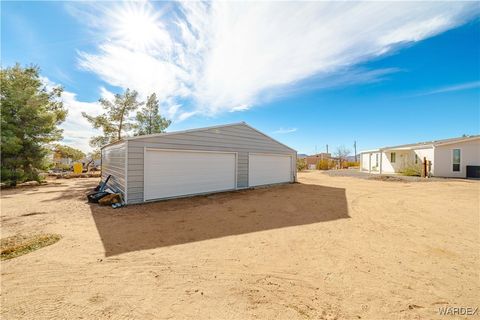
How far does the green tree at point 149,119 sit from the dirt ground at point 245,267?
14580mm

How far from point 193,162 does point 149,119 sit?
43.2ft

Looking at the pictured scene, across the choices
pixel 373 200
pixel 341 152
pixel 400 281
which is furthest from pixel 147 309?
pixel 341 152

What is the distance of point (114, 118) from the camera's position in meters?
17.8

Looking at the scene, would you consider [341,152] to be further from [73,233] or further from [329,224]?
[73,233]

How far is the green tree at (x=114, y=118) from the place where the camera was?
17438 mm

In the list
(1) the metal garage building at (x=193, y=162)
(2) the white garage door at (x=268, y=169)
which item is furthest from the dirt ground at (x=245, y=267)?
(2) the white garage door at (x=268, y=169)

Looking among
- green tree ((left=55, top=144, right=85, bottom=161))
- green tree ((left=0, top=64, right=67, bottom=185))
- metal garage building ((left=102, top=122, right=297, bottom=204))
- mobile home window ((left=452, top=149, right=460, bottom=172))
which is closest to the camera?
metal garage building ((left=102, top=122, right=297, bottom=204))

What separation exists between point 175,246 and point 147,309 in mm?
1629

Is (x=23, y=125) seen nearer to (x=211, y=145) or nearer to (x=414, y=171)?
(x=211, y=145)

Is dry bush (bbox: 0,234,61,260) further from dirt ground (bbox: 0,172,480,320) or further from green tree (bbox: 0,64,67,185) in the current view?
green tree (bbox: 0,64,67,185)

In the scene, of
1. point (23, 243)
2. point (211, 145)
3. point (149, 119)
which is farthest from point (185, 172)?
point (149, 119)

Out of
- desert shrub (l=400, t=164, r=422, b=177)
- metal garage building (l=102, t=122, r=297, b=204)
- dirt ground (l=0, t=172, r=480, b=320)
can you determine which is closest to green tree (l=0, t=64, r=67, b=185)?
metal garage building (l=102, t=122, r=297, b=204)

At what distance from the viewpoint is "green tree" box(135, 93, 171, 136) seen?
62.1 ft

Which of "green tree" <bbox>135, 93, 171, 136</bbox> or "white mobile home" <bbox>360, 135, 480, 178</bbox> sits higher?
"green tree" <bbox>135, 93, 171, 136</bbox>
